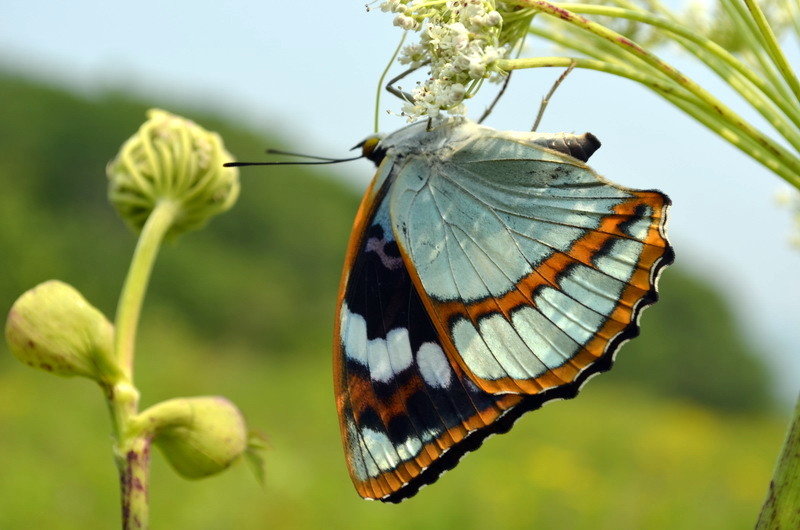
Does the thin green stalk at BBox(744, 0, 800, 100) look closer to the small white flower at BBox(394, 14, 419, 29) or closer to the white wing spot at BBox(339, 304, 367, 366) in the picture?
the small white flower at BBox(394, 14, 419, 29)

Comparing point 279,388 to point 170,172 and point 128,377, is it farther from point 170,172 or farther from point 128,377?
point 128,377

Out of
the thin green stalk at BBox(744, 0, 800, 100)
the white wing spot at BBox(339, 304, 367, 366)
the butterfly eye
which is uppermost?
the thin green stalk at BBox(744, 0, 800, 100)

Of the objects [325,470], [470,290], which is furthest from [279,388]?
[470,290]

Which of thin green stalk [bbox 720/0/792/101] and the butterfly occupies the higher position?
thin green stalk [bbox 720/0/792/101]

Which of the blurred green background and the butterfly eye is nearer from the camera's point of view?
the butterfly eye

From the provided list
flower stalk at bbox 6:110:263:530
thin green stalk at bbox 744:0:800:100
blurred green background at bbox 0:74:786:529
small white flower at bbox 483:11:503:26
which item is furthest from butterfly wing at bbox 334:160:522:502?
blurred green background at bbox 0:74:786:529

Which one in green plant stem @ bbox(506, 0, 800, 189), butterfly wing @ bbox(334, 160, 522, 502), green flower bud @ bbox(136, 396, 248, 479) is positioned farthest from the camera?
butterfly wing @ bbox(334, 160, 522, 502)
